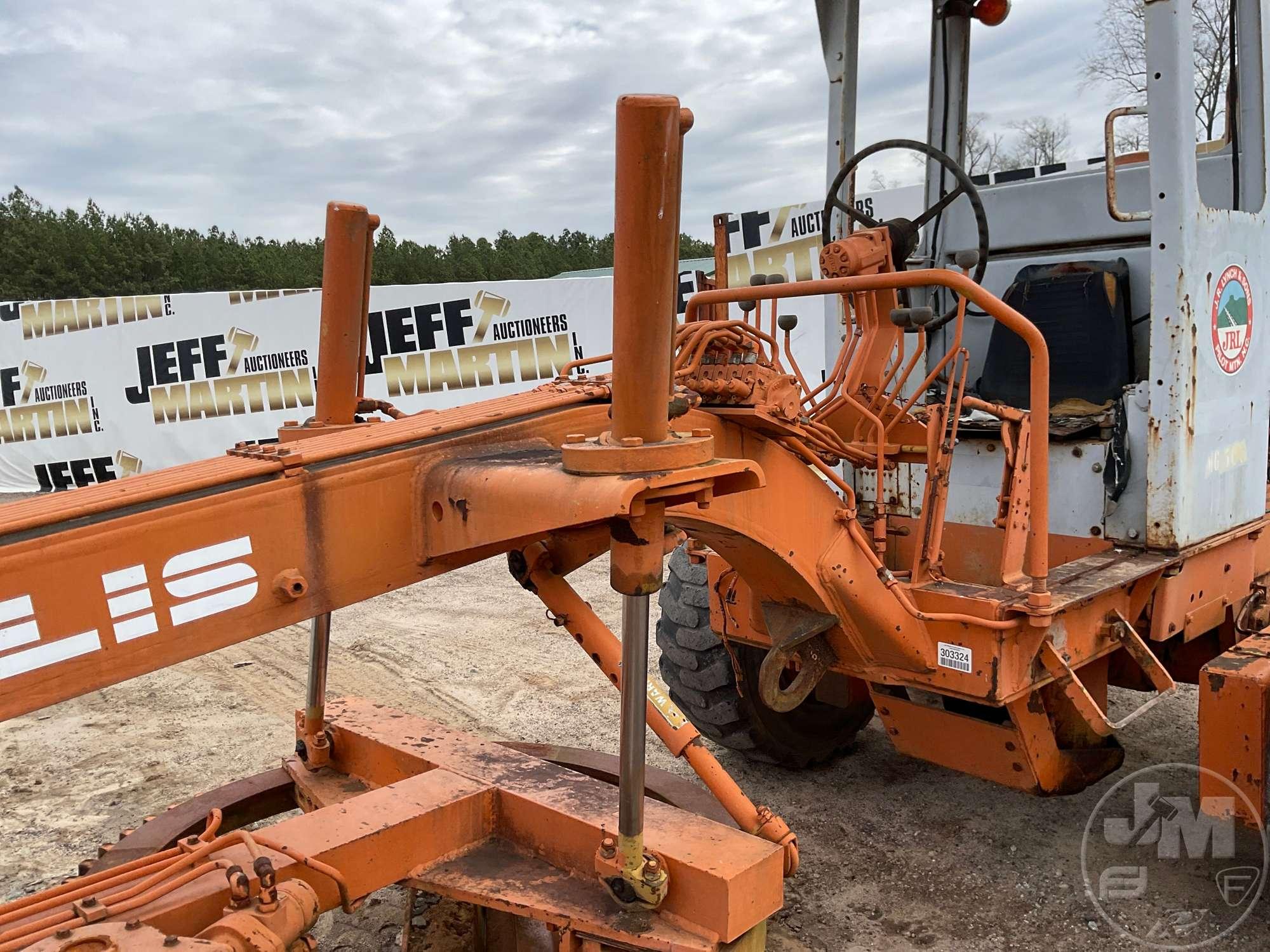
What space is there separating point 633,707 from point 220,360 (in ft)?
37.1

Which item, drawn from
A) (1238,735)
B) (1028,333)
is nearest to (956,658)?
(1238,735)

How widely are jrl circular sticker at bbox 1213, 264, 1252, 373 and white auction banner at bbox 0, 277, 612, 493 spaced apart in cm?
823

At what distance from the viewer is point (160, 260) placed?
29859 mm

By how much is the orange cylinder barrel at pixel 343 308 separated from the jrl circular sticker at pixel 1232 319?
254 centimetres

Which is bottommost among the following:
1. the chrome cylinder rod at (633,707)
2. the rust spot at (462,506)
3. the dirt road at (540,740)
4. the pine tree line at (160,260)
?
the dirt road at (540,740)

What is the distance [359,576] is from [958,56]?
3.70m

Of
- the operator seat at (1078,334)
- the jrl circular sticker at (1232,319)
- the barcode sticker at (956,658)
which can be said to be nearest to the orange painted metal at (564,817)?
the barcode sticker at (956,658)

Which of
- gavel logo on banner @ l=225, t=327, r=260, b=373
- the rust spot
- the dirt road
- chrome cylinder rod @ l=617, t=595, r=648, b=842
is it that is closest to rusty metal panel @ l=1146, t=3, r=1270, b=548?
the dirt road

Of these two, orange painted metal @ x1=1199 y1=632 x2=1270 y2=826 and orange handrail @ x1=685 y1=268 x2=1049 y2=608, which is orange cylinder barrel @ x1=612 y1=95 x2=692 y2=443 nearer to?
orange handrail @ x1=685 y1=268 x2=1049 y2=608

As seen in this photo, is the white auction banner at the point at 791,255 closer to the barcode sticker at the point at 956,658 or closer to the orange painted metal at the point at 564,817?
the barcode sticker at the point at 956,658

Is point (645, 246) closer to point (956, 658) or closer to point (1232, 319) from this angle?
point (956, 658)

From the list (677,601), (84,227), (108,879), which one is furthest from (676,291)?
(84,227)

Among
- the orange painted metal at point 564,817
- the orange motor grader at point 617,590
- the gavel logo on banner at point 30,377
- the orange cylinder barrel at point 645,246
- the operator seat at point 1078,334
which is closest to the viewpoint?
the orange cylinder barrel at point 645,246

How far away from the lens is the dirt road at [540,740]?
314 centimetres
